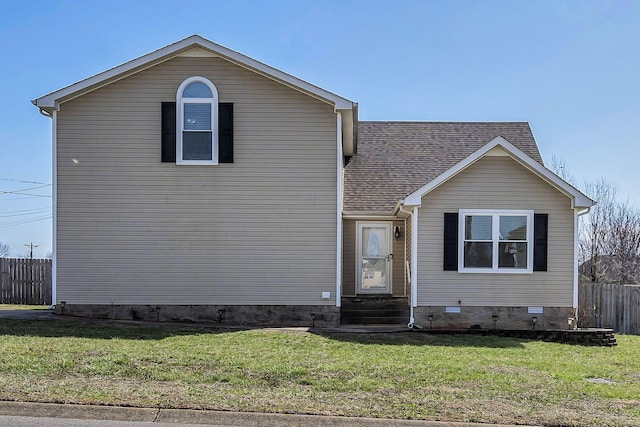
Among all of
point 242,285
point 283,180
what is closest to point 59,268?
point 242,285

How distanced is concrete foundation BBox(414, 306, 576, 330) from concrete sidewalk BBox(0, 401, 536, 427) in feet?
25.4

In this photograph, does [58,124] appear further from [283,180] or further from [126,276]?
[283,180]

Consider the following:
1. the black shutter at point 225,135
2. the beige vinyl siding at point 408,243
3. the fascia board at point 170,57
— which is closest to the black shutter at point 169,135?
the black shutter at point 225,135

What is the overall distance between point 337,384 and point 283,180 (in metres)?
7.03

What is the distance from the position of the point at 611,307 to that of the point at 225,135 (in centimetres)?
1215

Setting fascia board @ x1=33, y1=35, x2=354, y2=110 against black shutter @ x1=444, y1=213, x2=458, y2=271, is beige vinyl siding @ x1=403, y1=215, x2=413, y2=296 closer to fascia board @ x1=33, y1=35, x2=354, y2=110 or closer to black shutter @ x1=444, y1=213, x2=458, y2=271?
black shutter @ x1=444, y1=213, x2=458, y2=271

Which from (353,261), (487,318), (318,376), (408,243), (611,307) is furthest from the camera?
(611,307)

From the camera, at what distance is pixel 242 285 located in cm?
1361

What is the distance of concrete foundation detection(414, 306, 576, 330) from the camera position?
1362cm

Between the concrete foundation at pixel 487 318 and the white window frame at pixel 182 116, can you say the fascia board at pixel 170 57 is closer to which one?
the white window frame at pixel 182 116

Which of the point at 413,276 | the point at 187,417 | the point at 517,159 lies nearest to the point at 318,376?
the point at 187,417

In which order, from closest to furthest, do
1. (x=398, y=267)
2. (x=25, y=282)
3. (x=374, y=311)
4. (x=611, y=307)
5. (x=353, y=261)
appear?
1. (x=374, y=311)
2. (x=398, y=267)
3. (x=353, y=261)
4. (x=611, y=307)
5. (x=25, y=282)

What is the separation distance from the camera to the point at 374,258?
1633cm

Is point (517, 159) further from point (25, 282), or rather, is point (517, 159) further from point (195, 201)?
point (25, 282)
